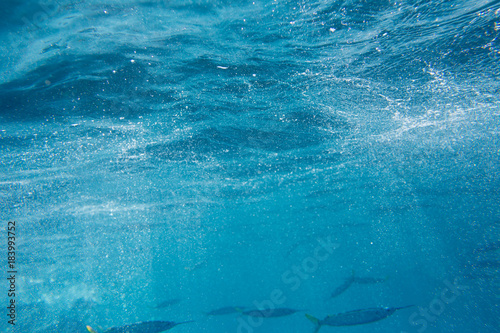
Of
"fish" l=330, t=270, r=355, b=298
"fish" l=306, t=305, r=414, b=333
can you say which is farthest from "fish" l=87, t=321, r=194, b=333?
"fish" l=330, t=270, r=355, b=298

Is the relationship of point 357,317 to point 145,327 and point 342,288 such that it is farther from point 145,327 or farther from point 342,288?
point 342,288

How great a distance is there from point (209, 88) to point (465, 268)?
3116cm

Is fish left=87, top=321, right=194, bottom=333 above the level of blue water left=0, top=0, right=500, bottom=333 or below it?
below

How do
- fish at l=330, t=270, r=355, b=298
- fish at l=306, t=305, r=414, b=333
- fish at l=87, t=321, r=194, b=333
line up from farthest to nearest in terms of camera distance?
fish at l=330, t=270, r=355, b=298, fish at l=87, t=321, r=194, b=333, fish at l=306, t=305, r=414, b=333

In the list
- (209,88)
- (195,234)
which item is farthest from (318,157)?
(195,234)

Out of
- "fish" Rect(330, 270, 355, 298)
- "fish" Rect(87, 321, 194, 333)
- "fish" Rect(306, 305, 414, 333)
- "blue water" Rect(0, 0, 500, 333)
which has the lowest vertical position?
"fish" Rect(330, 270, 355, 298)

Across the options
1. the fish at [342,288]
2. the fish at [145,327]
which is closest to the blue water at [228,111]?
the fish at [342,288]

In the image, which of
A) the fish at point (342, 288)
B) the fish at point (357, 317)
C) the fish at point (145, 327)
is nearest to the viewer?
the fish at point (357, 317)

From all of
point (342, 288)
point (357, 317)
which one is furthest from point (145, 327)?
point (342, 288)

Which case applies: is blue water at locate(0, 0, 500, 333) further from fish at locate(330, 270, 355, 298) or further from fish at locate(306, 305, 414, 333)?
fish at locate(306, 305, 414, 333)

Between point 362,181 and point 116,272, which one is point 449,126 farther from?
point 116,272

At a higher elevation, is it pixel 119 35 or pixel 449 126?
pixel 119 35

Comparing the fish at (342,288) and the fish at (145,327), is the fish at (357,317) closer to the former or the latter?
the fish at (145,327)

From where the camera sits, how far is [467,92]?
42.1 feet
